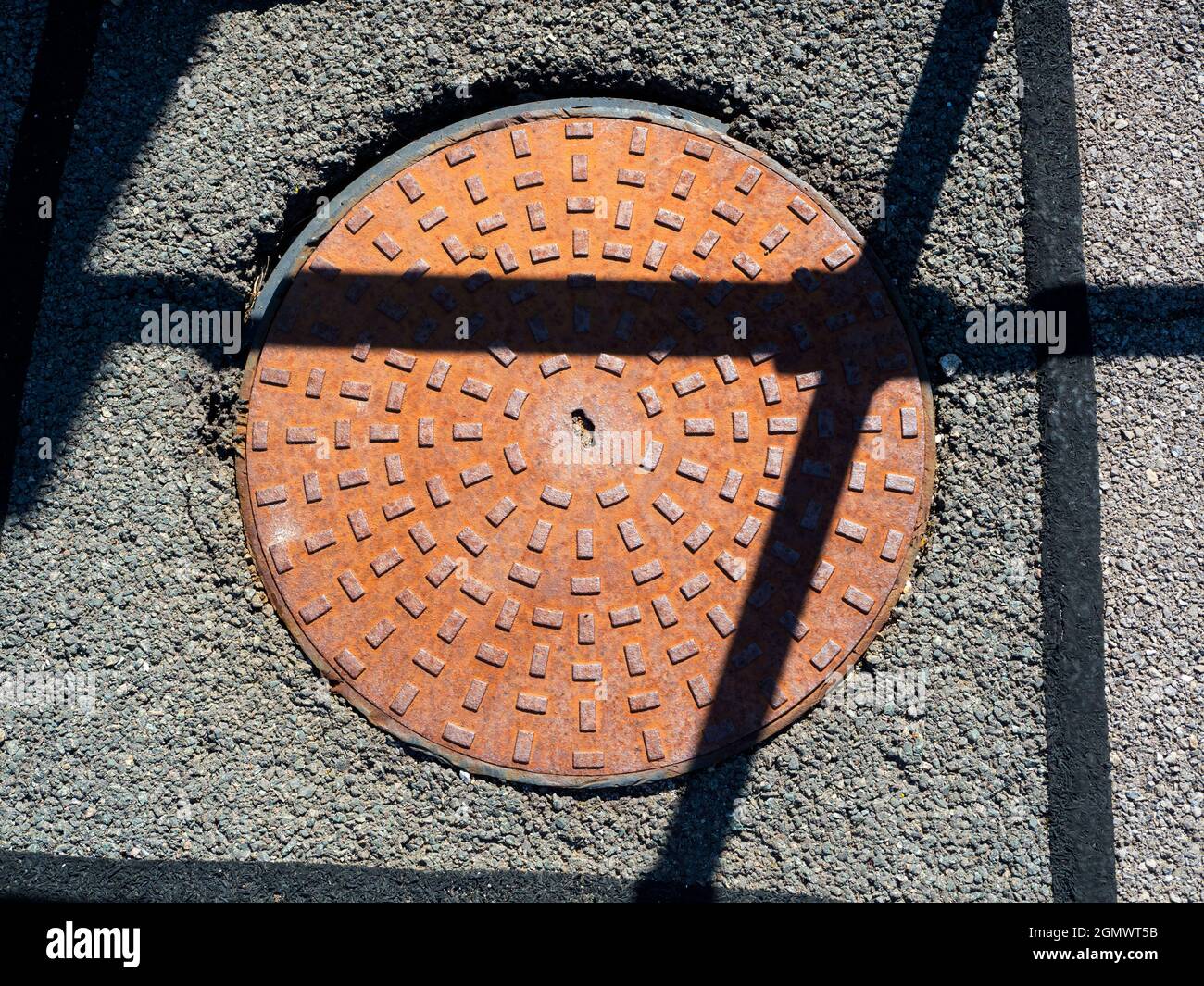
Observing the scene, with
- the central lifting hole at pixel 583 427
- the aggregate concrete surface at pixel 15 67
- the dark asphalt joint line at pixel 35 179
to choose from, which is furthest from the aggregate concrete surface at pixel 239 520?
the central lifting hole at pixel 583 427

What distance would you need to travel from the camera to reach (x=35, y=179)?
407cm

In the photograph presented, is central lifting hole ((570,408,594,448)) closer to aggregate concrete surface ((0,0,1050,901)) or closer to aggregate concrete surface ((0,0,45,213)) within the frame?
aggregate concrete surface ((0,0,1050,901))

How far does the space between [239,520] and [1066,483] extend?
3452 mm

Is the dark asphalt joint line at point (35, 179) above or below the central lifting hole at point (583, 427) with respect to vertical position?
above

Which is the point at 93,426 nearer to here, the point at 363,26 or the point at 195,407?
the point at 195,407

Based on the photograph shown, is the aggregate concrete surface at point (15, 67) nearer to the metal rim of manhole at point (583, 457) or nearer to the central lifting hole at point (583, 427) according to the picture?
the metal rim of manhole at point (583, 457)

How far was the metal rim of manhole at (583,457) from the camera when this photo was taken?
377 centimetres

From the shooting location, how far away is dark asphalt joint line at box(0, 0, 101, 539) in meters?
3.97

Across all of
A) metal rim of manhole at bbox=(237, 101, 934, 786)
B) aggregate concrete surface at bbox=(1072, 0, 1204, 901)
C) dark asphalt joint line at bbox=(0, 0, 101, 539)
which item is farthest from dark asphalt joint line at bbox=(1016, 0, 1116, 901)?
dark asphalt joint line at bbox=(0, 0, 101, 539)

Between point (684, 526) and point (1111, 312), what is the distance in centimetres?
207

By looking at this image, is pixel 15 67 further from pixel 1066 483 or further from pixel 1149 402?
pixel 1149 402

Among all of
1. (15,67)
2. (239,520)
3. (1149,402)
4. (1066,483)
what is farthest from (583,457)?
(15,67)

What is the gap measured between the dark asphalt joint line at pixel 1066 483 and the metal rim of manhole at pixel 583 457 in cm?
60
